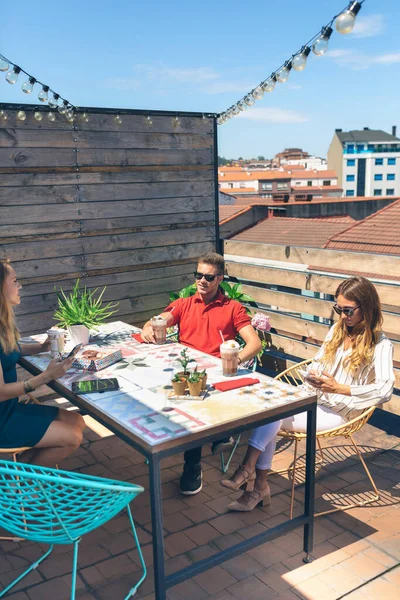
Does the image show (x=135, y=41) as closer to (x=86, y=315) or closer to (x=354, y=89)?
(x=86, y=315)

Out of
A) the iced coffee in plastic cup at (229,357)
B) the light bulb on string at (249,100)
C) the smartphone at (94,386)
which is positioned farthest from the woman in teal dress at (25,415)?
the light bulb on string at (249,100)

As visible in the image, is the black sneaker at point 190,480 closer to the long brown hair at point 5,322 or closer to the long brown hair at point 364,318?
the long brown hair at point 364,318

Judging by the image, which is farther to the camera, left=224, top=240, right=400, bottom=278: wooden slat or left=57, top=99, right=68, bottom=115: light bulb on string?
left=57, top=99, right=68, bottom=115: light bulb on string

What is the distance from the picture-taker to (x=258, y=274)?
546 centimetres

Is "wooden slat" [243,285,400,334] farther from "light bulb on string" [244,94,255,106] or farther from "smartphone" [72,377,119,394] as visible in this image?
"smartphone" [72,377,119,394]

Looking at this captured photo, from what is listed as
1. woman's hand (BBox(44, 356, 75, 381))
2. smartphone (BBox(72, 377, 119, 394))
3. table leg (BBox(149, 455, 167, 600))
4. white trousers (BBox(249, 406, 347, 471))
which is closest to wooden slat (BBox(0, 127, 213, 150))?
woman's hand (BBox(44, 356, 75, 381))

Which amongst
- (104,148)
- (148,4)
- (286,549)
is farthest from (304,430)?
(148,4)

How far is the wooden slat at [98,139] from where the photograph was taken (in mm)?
4766

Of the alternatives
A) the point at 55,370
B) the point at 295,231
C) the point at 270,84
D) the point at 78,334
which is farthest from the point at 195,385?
the point at 295,231

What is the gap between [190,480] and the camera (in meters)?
3.50

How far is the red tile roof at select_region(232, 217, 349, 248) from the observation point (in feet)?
51.4

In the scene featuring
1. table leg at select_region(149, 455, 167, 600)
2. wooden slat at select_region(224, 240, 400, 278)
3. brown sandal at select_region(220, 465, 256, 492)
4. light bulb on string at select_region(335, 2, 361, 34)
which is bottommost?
brown sandal at select_region(220, 465, 256, 492)

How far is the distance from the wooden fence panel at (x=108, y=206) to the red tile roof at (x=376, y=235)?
14.0 ft

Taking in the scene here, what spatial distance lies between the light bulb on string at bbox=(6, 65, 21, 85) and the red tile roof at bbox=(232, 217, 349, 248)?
11136mm
